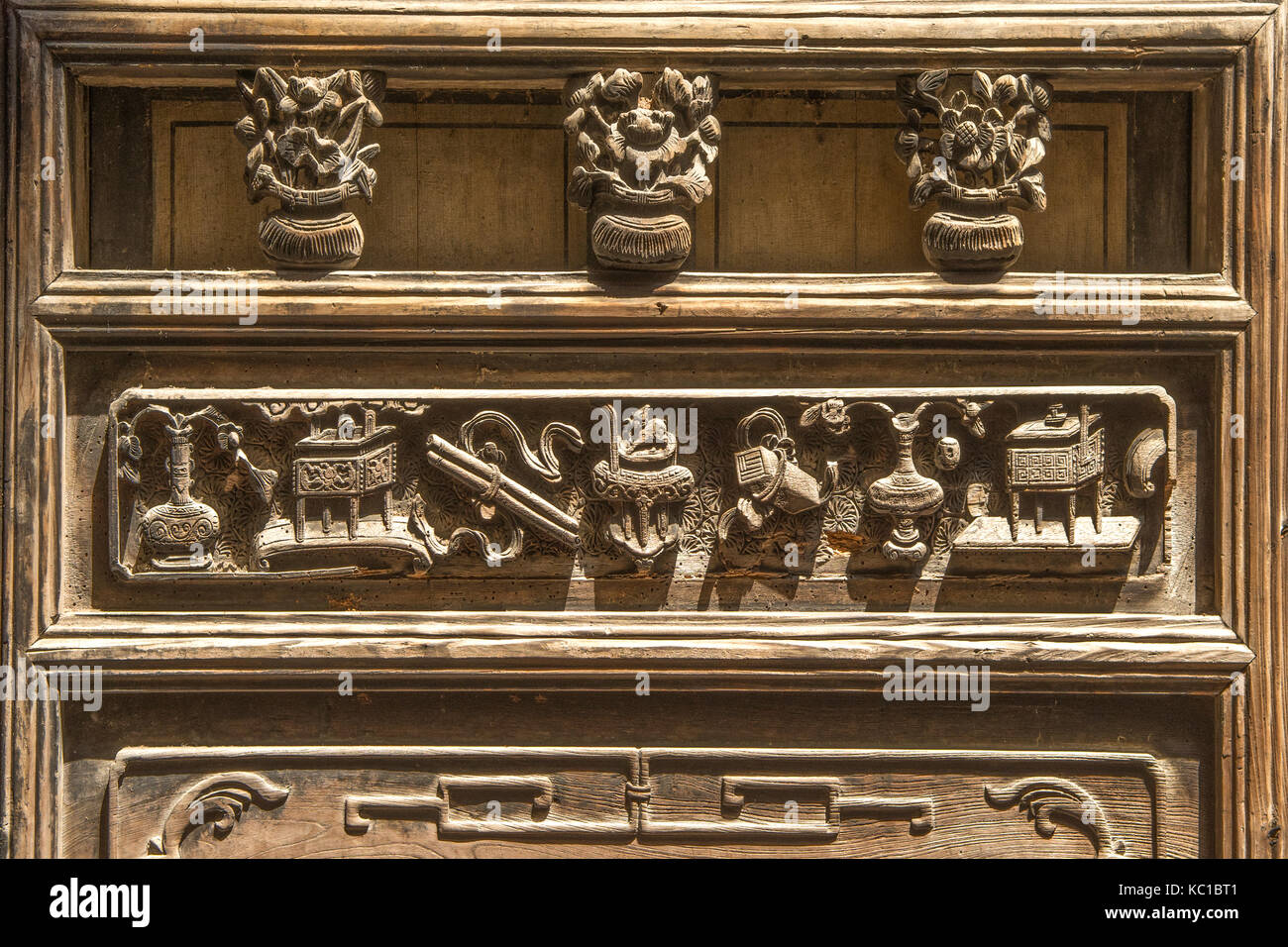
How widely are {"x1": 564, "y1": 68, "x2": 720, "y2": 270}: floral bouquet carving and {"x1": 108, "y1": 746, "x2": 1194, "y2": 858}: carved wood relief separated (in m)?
1.13

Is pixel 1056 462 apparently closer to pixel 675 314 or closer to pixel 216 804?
pixel 675 314

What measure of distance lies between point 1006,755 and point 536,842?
3.55 feet

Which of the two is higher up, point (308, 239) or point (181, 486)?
point (308, 239)

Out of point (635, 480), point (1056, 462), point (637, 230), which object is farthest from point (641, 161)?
point (1056, 462)

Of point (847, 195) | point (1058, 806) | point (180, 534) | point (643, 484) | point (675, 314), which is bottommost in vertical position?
point (1058, 806)

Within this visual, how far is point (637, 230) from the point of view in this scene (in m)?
2.10

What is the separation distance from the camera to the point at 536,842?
7.23ft

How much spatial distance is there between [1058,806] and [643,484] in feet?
3.89

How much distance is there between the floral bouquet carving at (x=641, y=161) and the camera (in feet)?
6.89

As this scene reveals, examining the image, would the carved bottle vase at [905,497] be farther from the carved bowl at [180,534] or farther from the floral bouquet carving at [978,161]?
the carved bowl at [180,534]

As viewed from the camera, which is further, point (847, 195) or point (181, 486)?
point (847, 195)

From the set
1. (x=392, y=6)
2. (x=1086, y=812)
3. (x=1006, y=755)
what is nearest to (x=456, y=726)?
(x=1006, y=755)

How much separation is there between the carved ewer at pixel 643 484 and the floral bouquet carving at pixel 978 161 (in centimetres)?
75

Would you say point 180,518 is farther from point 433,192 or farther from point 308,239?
point 433,192
